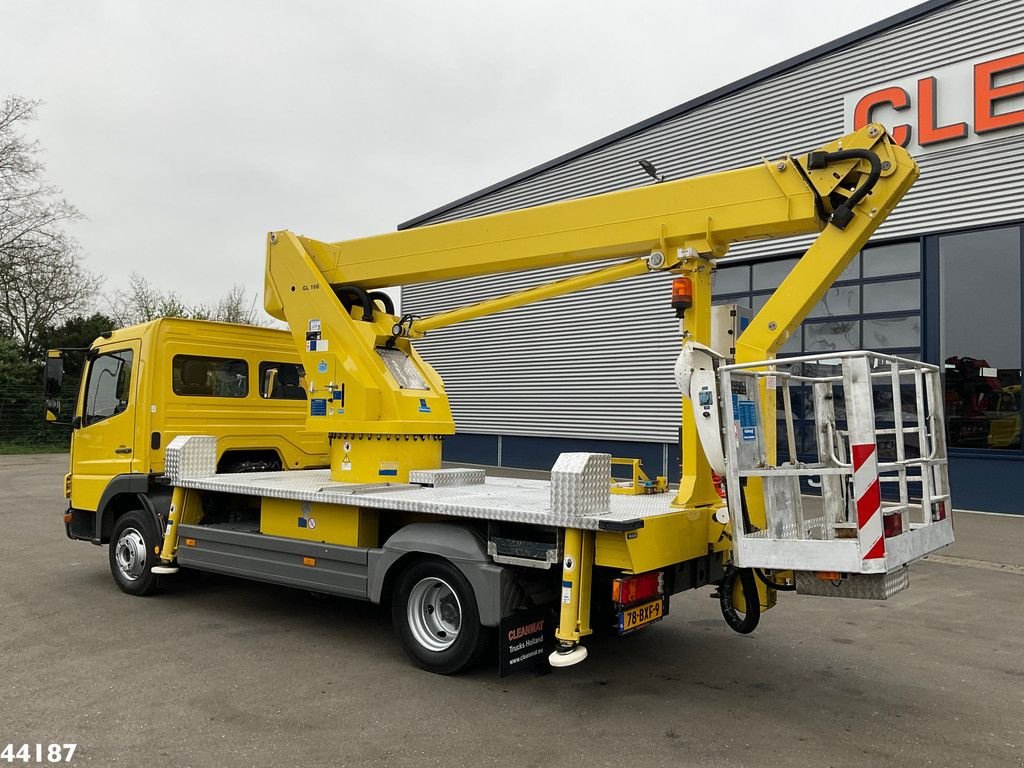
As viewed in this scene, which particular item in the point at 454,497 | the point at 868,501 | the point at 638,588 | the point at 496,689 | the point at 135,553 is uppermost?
the point at 868,501

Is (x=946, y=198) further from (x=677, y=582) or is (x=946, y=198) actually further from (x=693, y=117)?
(x=677, y=582)

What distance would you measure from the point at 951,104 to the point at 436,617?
43.2 ft

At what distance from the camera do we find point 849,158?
5137 millimetres

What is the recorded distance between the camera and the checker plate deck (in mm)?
4902

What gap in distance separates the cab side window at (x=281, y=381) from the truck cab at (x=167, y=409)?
11 millimetres

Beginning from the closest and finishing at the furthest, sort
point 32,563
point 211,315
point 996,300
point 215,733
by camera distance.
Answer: point 215,733
point 32,563
point 996,300
point 211,315

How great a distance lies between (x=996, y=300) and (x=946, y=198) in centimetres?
192

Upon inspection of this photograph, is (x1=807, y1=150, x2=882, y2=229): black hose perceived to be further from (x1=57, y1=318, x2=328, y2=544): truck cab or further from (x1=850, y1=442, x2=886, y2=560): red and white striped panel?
(x1=57, y1=318, x2=328, y2=544): truck cab

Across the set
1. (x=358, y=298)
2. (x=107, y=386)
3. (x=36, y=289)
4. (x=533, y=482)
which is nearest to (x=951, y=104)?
(x=533, y=482)

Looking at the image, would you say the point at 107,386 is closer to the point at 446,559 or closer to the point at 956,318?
the point at 446,559

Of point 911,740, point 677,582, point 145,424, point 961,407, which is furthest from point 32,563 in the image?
point 961,407

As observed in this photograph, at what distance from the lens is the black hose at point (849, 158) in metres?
5.02

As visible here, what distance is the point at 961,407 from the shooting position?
14.1 meters

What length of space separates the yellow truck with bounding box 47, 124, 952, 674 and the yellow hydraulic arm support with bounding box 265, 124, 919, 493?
18mm
